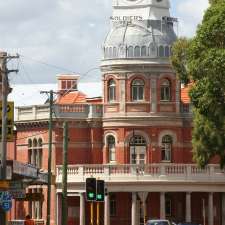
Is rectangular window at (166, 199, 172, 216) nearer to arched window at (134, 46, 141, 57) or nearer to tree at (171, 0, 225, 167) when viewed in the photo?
arched window at (134, 46, 141, 57)

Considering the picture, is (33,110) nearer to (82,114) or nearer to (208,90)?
(82,114)

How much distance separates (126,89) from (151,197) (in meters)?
7.93

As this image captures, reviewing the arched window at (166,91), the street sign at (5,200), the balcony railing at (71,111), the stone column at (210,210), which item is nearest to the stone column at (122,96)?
the balcony railing at (71,111)

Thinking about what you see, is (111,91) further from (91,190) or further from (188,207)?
(91,190)

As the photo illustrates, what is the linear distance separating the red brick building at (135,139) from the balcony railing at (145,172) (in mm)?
70

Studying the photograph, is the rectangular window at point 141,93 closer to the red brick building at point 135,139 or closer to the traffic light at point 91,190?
the red brick building at point 135,139

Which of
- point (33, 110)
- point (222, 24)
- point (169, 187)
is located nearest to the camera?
point (222, 24)

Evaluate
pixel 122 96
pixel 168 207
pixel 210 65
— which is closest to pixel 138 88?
pixel 122 96

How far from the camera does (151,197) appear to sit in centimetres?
9112

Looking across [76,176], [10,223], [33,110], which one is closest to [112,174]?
[76,176]

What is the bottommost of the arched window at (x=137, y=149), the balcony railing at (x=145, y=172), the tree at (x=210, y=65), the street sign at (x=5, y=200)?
the street sign at (x=5, y=200)

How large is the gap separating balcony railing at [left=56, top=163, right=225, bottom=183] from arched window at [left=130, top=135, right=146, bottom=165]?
7.07ft

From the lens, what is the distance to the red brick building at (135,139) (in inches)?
3509

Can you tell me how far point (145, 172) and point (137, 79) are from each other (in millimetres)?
6870
